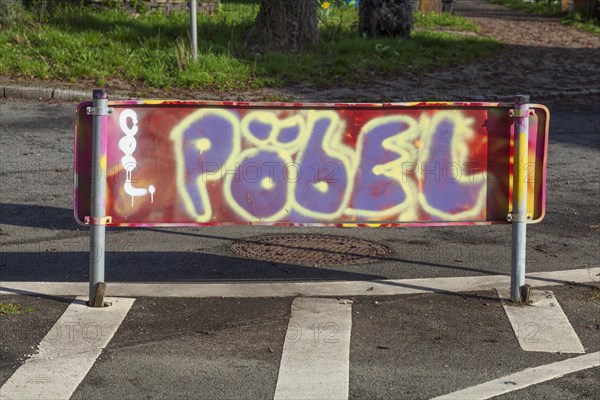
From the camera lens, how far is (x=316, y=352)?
19.8ft

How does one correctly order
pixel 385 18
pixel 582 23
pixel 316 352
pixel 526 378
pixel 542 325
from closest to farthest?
pixel 526 378
pixel 316 352
pixel 542 325
pixel 385 18
pixel 582 23

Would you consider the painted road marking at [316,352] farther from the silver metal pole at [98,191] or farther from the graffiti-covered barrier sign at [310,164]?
the silver metal pole at [98,191]

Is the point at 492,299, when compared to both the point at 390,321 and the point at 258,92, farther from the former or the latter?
the point at 258,92

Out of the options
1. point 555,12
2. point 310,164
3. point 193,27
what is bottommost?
point 310,164

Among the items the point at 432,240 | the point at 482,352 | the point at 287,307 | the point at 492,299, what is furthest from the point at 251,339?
the point at 432,240

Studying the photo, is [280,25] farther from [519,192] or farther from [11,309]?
[11,309]

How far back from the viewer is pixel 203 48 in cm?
1783

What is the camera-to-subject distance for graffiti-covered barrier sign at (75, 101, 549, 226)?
6.83 meters

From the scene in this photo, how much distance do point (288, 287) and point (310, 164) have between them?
2.77 feet

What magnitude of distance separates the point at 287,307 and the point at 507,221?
1446 millimetres

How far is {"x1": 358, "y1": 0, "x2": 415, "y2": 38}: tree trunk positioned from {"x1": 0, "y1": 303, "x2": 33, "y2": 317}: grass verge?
594 inches

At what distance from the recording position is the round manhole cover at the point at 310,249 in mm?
8055

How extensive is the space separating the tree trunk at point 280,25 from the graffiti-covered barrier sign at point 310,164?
1161 centimetres

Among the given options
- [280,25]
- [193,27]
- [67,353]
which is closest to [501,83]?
[280,25]
